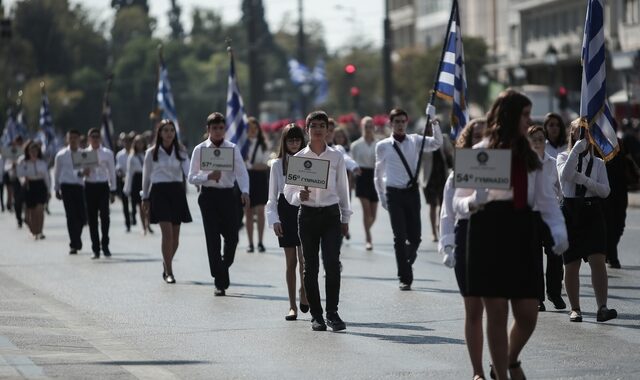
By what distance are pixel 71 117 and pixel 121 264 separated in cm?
9240

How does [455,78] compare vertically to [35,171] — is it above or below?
above

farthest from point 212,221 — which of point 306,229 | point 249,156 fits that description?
point 249,156

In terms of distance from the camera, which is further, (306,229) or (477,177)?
(306,229)

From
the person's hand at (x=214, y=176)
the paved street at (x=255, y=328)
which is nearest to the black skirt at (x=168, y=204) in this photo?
the paved street at (x=255, y=328)

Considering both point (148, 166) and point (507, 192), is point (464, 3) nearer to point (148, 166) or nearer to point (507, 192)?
point (148, 166)

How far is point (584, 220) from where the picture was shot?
509 inches

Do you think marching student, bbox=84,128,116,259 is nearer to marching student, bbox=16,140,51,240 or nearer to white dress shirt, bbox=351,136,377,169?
white dress shirt, bbox=351,136,377,169

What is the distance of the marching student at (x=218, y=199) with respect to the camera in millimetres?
16078

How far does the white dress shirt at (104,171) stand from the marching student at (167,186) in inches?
175

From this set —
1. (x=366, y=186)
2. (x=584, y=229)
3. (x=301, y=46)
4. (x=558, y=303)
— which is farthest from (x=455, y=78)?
(x=301, y=46)

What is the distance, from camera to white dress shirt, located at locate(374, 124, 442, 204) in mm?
16500

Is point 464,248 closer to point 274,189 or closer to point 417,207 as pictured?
point 274,189

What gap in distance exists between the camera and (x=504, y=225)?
28.6ft

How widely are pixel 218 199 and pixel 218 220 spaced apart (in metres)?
0.22
